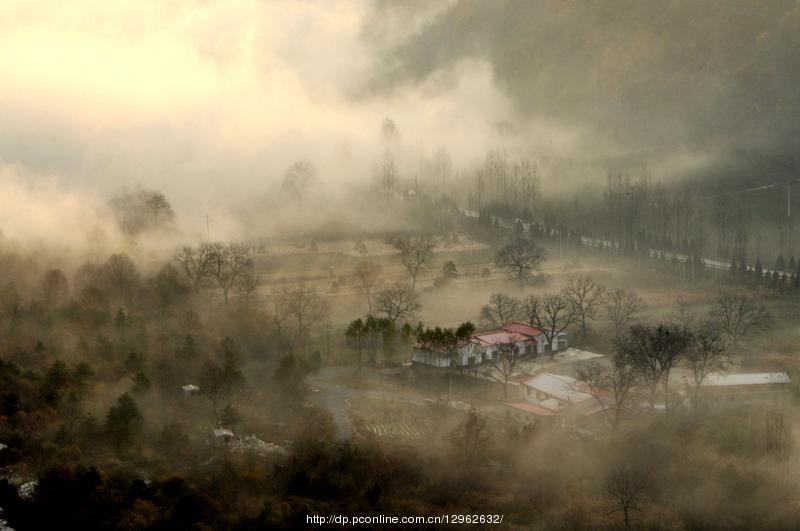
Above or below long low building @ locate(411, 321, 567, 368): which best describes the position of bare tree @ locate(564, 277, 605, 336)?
above

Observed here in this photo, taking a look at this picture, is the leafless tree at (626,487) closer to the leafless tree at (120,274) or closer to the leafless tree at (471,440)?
the leafless tree at (471,440)

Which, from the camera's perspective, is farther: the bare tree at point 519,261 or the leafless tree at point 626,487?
the bare tree at point 519,261

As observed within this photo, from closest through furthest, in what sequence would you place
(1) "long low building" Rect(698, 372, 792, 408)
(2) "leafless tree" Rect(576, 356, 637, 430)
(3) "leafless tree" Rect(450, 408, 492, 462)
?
(3) "leafless tree" Rect(450, 408, 492, 462) < (2) "leafless tree" Rect(576, 356, 637, 430) < (1) "long low building" Rect(698, 372, 792, 408)

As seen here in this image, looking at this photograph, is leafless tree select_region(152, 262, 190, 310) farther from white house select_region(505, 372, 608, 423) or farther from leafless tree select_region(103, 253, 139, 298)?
white house select_region(505, 372, 608, 423)

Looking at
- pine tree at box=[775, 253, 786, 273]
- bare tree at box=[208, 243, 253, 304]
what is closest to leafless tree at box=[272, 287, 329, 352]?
bare tree at box=[208, 243, 253, 304]

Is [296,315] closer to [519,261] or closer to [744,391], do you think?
[519,261]

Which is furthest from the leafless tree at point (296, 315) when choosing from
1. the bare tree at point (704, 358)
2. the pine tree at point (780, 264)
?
the pine tree at point (780, 264)
